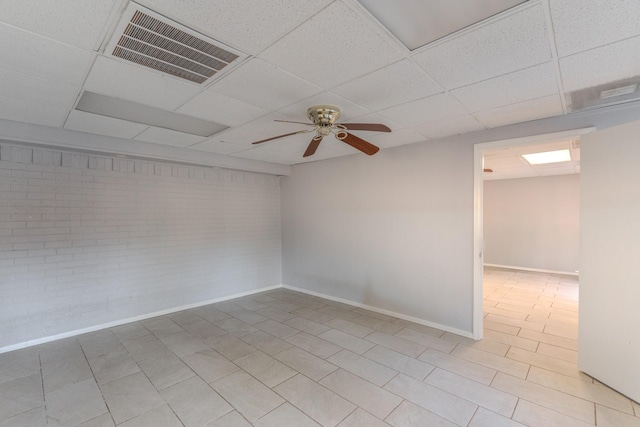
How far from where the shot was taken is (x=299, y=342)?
3287 mm

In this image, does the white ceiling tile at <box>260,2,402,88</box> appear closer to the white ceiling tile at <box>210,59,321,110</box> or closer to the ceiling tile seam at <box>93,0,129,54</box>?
the white ceiling tile at <box>210,59,321,110</box>

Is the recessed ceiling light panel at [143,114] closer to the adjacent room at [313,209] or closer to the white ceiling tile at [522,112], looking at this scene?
the adjacent room at [313,209]

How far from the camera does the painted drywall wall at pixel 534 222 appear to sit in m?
6.71

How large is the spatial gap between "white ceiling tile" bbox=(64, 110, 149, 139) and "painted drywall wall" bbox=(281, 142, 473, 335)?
2.87m

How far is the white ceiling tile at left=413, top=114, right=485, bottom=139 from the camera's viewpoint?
2977 millimetres

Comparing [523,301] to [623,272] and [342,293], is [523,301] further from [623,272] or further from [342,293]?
[342,293]

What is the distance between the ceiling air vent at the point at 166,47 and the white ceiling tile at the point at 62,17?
0.09 m

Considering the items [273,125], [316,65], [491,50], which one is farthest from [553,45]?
[273,125]

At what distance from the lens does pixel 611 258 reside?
2.39m

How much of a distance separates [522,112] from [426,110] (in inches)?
Result: 38.1

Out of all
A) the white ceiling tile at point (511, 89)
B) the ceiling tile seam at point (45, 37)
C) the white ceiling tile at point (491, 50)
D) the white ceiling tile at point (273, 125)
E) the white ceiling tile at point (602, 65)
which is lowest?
the white ceiling tile at point (273, 125)

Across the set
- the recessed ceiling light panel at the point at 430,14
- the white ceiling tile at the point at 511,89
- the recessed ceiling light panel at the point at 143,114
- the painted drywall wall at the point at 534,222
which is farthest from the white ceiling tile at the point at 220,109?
the painted drywall wall at the point at 534,222

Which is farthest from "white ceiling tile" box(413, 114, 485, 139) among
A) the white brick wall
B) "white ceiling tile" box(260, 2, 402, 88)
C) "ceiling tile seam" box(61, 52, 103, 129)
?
the white brick wall

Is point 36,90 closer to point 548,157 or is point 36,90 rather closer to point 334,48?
point 334,48
